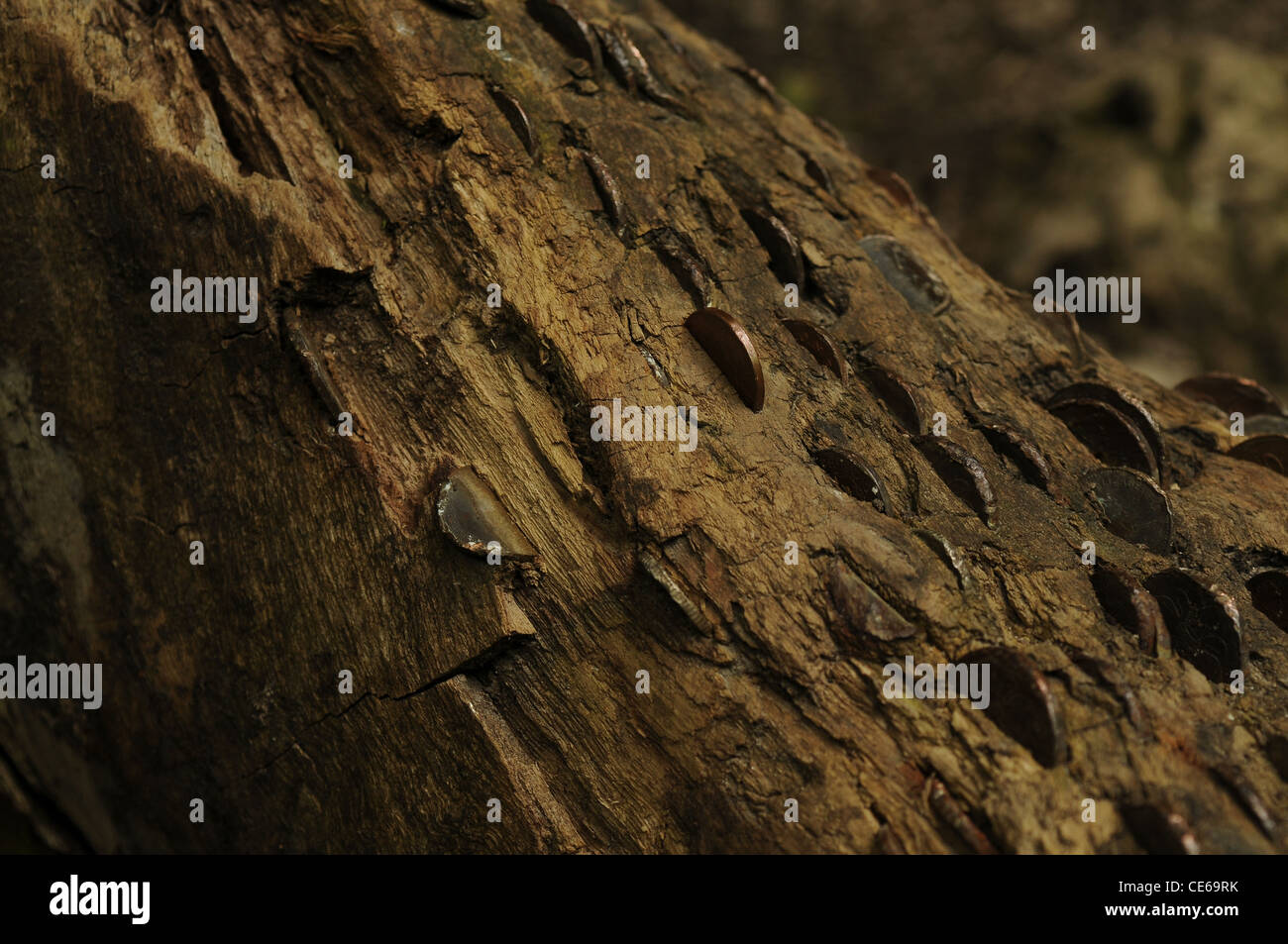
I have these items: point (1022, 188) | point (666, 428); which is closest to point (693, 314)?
point (666, 428)

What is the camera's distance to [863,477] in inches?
105

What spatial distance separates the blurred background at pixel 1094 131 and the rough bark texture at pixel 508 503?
13.1 feet

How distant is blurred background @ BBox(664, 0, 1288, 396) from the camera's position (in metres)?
6.81

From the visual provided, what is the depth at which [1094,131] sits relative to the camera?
7273 mm

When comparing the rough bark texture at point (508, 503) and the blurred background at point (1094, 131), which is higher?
the blurred background at point (1094, 131)

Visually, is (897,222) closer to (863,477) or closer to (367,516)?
(863,477)

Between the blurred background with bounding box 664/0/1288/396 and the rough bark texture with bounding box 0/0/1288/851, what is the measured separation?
398 cm

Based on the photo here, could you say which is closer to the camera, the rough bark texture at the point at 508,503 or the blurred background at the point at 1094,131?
the rough bark texture at the point at 508,503

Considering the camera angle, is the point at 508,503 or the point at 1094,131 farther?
the point at 1094,131

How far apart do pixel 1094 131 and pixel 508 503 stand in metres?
6.38

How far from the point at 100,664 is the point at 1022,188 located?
22.3 ft

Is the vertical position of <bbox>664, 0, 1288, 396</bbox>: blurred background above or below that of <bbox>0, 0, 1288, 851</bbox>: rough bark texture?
above

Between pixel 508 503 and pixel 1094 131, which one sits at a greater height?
pixel 1094 131

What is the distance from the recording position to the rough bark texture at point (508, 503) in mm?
2422
